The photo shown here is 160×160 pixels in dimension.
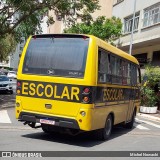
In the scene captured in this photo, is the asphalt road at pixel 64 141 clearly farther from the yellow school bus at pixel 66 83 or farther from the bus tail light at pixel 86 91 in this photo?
the bus tail light at pixel 86 91

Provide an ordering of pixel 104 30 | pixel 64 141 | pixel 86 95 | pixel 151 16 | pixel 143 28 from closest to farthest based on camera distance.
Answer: pixel 86 95 → pixel 64 141 → pixel 151 16 → pixel 143 28 → pixel 104 30

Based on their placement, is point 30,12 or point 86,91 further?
point 30,12

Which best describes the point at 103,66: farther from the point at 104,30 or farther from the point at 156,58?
the point at 104,30

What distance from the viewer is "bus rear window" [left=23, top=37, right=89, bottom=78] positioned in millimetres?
9757

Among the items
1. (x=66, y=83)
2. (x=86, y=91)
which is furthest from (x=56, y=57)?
(x=86, y=91)

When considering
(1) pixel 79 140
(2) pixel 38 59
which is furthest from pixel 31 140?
(2) pixel 38 59

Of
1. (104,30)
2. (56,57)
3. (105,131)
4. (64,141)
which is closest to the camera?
(56,57)

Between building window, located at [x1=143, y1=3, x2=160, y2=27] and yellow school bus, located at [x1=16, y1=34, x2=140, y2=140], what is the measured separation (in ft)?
55.6

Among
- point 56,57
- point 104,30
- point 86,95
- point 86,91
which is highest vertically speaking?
point 104,30

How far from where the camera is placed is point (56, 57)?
10047mm

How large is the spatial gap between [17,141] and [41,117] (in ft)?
2.97

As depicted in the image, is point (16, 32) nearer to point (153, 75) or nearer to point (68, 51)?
point (153, 75)

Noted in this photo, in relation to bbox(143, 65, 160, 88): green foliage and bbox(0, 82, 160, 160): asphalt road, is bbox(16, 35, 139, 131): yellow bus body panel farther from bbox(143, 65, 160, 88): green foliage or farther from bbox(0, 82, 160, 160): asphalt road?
bbox(143, 65, 160, 88): green foliage

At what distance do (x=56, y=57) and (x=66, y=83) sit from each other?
0.84m
